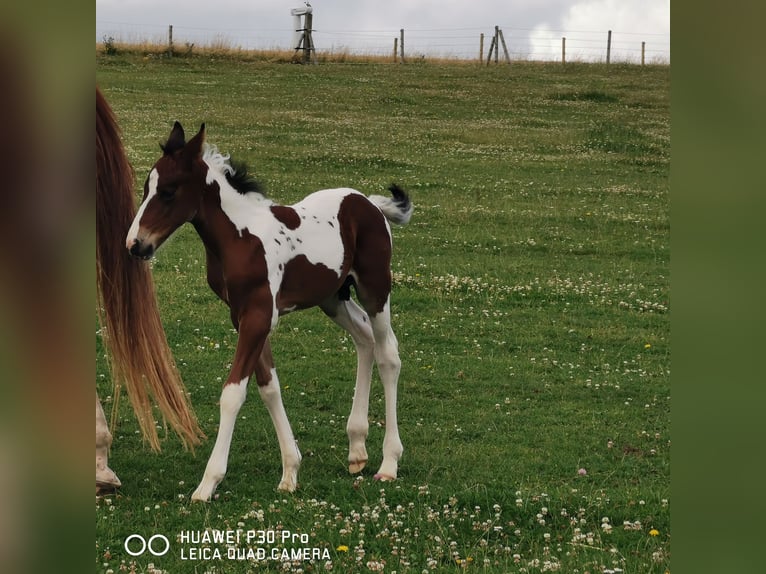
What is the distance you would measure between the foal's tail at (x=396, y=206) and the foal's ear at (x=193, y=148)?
1707mm

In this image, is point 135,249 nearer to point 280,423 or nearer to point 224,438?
point 224,438

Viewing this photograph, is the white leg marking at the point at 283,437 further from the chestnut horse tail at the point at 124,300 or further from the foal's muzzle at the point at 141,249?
the foal's muzzle at the point at 141,249

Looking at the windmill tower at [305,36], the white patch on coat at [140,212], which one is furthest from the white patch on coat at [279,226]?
the windmill tower at [305,36]

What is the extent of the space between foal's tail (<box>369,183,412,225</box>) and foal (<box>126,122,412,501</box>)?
2 centimetres

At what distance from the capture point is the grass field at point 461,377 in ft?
18.8

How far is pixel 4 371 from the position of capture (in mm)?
1453

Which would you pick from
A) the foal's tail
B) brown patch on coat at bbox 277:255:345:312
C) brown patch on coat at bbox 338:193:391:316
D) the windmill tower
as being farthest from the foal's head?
the windmill tower

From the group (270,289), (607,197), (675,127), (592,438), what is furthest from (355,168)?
(675,127)

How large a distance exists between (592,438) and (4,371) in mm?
7603

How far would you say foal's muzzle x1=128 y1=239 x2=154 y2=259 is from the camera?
5660 mm

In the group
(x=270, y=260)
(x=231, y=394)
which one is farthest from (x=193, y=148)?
(x=231, y=394)

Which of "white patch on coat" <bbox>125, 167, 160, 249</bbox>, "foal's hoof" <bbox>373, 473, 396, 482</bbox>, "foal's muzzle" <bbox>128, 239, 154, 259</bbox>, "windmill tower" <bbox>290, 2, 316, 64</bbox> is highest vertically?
"windmill tower" <bbox>290, 2, 316, 64</bbox>

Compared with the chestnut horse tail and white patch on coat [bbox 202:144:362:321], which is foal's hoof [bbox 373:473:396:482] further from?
the chestnut horse tail

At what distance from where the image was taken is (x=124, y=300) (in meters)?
5.64
